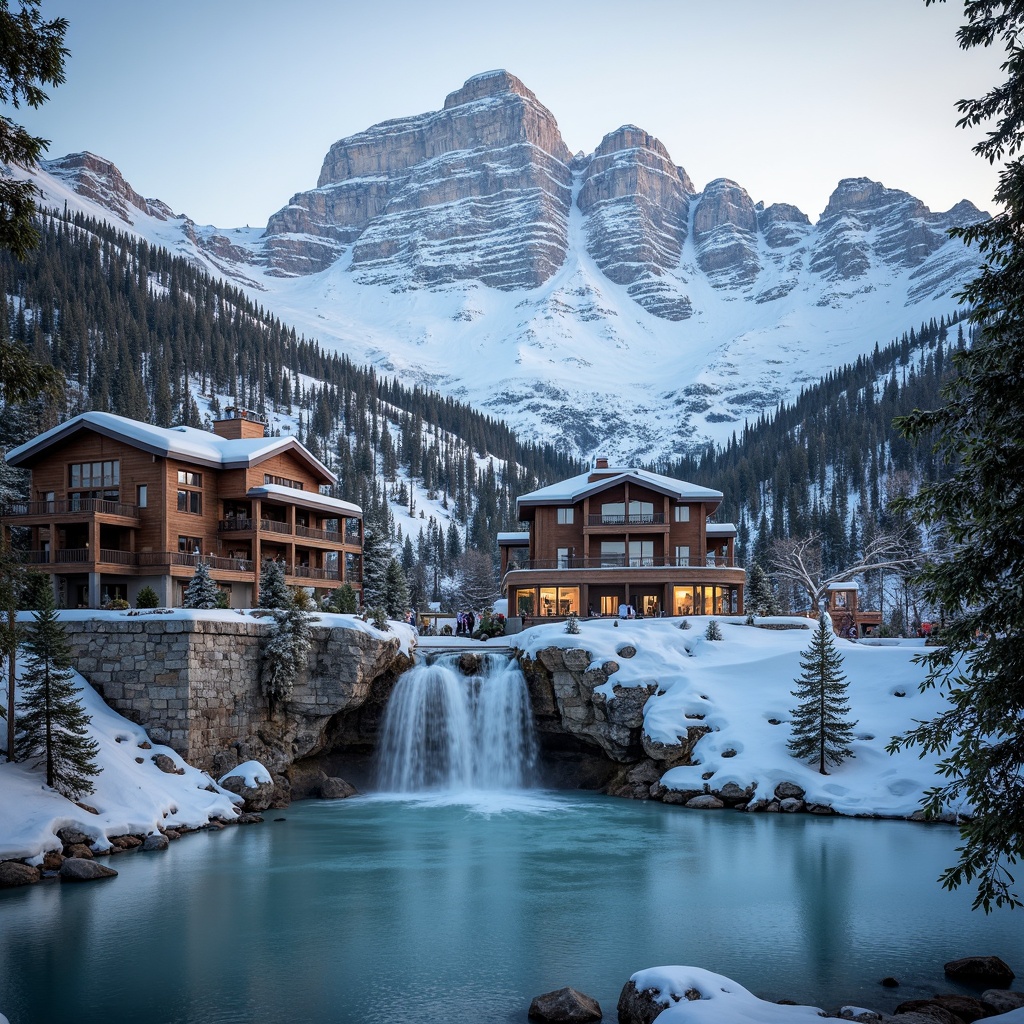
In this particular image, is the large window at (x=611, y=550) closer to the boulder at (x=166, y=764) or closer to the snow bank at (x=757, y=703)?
the snow bank at (x=757, y=703)

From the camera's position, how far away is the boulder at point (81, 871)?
Answer: 83.0ft

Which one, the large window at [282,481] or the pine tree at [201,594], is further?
the large window at [282,481]

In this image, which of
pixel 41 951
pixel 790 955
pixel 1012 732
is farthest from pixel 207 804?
pixel 1012 732

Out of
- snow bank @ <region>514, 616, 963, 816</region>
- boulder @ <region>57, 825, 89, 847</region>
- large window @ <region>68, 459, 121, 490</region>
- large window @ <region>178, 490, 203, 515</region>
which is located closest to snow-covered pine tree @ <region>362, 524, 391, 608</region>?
large window @ <region>178, 490, 203, 515</region>

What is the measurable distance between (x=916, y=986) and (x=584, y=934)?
7137mm

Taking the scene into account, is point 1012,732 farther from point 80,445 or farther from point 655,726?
point 80,445

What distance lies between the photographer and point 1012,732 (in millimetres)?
14188

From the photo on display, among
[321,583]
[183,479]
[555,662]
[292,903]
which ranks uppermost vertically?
[183,479]

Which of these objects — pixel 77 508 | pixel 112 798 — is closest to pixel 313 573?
pixel 77 508

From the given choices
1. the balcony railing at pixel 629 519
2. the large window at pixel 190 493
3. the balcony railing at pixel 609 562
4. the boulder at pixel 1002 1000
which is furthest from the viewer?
the balcony railing at pixel 629 519

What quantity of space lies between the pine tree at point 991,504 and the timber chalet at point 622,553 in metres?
45.9

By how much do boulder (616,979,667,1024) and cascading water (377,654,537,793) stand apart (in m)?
28.0

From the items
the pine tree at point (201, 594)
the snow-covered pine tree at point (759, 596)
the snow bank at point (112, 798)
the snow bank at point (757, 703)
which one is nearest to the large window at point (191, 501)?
the pine tree at point (201, 594)

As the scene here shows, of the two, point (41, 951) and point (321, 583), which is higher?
point (321, 583)
